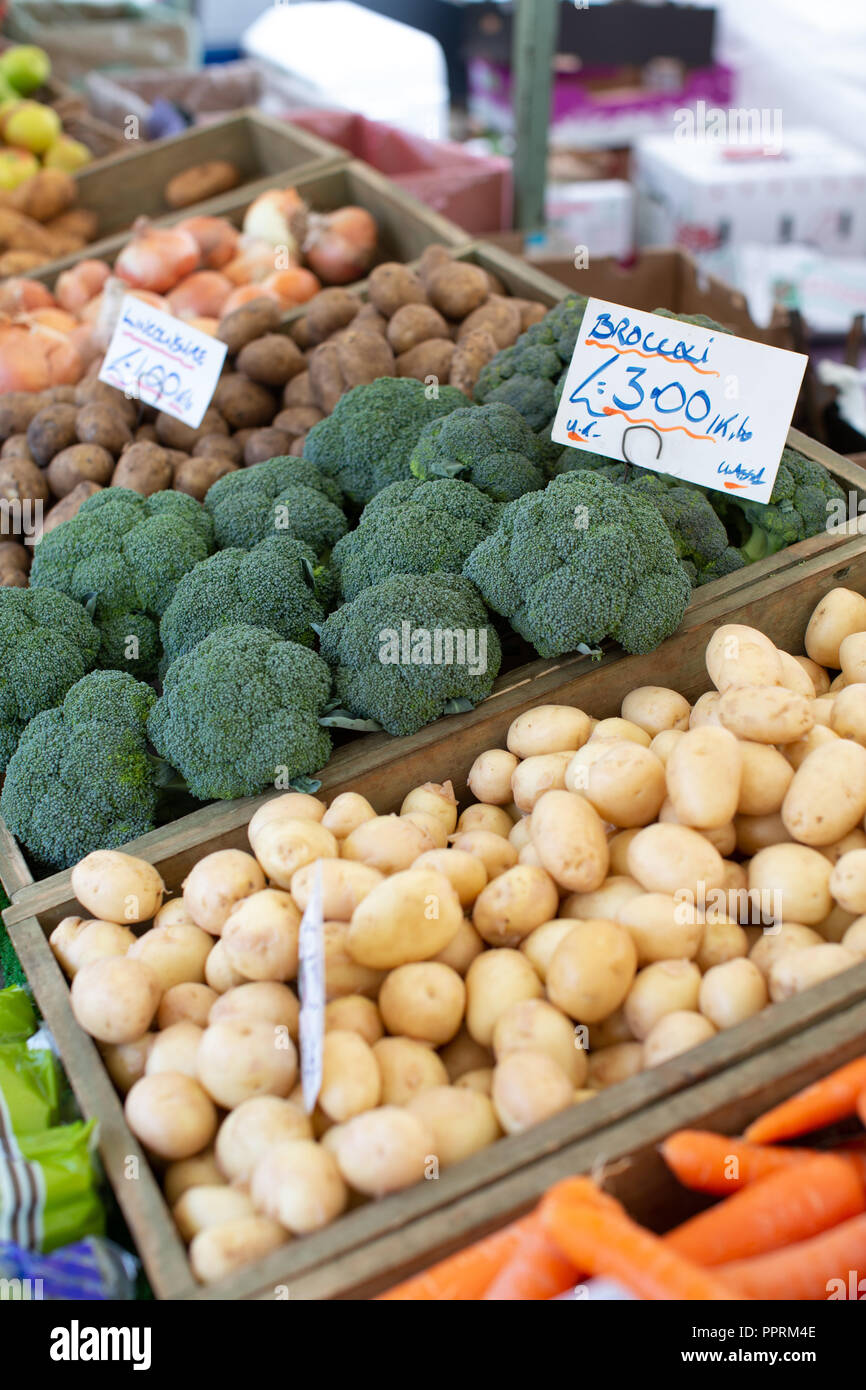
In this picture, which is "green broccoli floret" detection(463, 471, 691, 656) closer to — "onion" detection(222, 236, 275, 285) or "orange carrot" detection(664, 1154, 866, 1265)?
"orange carrot" detection(664, 1154, 866, 1265)

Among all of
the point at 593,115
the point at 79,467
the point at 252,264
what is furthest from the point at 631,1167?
the point at 593,115

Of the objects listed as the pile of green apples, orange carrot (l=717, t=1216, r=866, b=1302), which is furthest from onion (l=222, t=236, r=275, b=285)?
orange carrot (l=717, t=1216, r=866, b=1302)

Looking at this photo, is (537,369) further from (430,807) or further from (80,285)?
(80,285)

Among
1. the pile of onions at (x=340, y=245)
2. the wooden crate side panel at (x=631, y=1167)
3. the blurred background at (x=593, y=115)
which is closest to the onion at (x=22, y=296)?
the pile of onions at (x=340, y=245)

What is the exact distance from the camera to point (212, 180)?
12.1ft

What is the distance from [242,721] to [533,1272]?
0.87m

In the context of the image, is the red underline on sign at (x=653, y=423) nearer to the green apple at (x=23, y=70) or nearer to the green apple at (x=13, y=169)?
the green apple at (x=13, y=169)

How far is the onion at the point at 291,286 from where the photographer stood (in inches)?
118

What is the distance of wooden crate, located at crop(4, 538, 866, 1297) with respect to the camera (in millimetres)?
1093

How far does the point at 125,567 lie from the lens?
1.99 m

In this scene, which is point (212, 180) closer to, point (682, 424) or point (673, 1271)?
point (682, 424)

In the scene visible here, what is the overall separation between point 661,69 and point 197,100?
230 centimetres

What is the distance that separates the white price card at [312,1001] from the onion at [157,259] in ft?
7.95

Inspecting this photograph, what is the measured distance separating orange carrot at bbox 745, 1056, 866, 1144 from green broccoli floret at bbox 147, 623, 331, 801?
0.81m
